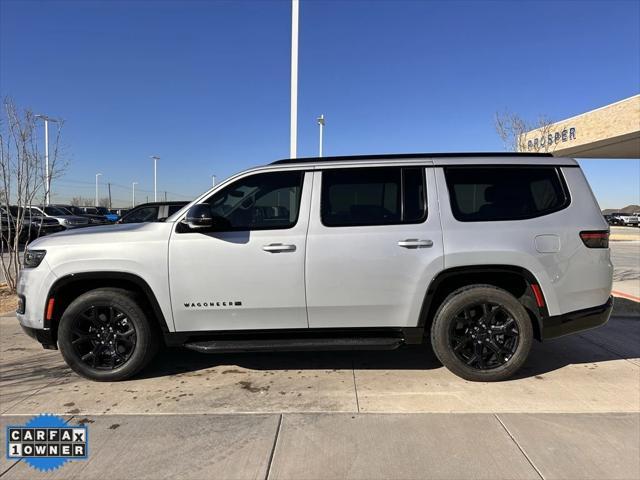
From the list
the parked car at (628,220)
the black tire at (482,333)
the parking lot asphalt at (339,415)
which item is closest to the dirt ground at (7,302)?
the parking lot asphalt at (339,415)

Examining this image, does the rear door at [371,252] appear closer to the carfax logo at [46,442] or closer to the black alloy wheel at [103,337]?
the black alloy wheel at [103,337]

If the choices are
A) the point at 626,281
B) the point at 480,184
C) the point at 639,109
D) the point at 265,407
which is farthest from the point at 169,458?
the point at 639,109

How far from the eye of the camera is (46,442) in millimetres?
3223

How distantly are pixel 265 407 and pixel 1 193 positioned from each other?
7.80 m

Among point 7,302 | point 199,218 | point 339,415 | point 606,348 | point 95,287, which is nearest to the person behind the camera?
point 339,415

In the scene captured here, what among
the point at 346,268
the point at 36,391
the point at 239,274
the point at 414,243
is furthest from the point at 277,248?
the point at 36,391

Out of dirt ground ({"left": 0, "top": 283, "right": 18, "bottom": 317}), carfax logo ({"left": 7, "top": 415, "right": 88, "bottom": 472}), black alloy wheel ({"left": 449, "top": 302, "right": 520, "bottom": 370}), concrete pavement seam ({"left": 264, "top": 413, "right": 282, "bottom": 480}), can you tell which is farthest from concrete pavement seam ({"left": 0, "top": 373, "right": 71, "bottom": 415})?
black alloy wheel ({"left": 449, "top": 302, "right": 520, "bottom": 370})

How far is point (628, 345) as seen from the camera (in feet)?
17.5

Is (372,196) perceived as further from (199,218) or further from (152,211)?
(152,211)

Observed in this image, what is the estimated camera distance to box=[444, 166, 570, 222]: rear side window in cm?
411

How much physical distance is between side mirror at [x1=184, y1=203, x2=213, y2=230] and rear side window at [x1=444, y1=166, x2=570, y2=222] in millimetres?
2145

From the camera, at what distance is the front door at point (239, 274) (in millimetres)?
3973

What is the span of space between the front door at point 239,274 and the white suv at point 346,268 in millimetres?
10

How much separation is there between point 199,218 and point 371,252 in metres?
1.50
